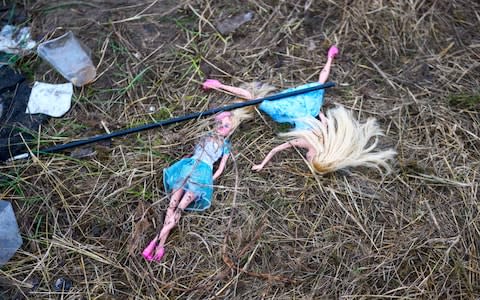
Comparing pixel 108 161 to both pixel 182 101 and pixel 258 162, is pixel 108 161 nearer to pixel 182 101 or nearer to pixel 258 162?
pixel 182 101

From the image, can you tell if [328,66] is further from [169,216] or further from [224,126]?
[169,216]

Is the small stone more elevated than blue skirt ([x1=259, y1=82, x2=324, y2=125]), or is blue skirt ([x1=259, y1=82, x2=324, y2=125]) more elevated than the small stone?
blue skirt ([x1=259, y1=82, x2=324, y2=125])

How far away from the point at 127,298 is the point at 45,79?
89 centimetres

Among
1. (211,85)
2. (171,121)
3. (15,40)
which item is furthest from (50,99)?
(211,85)

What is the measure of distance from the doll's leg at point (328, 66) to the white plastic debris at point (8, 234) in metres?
1.17

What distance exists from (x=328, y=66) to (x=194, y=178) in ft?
2.29

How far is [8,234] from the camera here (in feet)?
5.16

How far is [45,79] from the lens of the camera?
190 centimetres

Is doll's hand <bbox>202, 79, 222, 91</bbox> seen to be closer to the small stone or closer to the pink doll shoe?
the pink doll shoe

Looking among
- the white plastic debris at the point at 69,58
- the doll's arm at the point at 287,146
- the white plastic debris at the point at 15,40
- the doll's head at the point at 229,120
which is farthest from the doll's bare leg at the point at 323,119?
the white plastic debris at the point at 15,40

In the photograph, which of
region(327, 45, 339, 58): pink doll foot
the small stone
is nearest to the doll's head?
region(327, 45, 339, 58): pink doll foot

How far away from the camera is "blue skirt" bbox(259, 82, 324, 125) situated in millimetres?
1805

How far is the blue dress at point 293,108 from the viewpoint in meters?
1.80

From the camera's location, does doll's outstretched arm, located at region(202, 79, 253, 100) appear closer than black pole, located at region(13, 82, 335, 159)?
No
